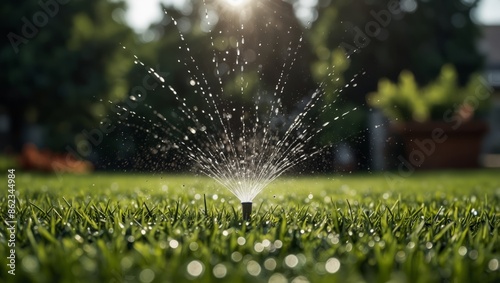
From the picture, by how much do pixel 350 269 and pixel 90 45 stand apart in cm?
1492

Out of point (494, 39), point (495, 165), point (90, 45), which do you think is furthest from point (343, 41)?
point (494, 39)

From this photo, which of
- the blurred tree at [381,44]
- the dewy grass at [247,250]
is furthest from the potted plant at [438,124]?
the dewy grass at [247,250]

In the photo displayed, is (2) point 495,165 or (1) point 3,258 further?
(2) point 495,165

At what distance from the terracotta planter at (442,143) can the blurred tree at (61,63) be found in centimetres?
693

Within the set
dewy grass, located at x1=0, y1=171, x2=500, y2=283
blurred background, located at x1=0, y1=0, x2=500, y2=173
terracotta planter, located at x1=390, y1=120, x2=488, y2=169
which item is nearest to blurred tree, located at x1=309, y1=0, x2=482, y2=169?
blurred background, located at x1=0, y1=0, x2=500, y2=173

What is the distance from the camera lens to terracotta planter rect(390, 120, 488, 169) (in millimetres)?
12688

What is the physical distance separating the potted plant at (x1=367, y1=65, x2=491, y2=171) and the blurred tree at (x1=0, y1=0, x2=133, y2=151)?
653cm

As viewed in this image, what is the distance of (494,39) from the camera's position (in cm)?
3466

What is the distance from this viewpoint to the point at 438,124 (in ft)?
41.9

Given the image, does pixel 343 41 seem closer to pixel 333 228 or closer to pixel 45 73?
pixel 45 73

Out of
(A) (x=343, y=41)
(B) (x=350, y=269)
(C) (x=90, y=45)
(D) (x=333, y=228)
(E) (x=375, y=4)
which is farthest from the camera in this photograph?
(E) (x=375, y=4)

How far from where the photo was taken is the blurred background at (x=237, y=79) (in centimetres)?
1326

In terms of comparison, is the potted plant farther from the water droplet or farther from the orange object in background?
the water droplet

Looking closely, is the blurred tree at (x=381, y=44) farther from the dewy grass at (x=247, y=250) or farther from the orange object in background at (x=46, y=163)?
the dewy grass at (x=247, y=250)
